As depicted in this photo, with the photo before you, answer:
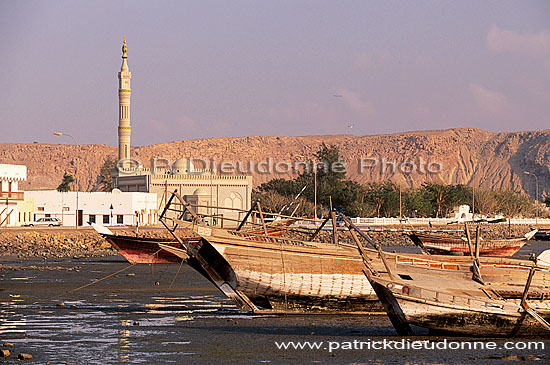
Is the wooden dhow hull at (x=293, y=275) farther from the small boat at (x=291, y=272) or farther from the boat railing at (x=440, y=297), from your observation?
the boat railing at (x=440, y=297)

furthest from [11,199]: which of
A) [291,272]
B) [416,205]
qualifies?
[291,272]

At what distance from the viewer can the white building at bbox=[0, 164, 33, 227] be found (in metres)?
66.7

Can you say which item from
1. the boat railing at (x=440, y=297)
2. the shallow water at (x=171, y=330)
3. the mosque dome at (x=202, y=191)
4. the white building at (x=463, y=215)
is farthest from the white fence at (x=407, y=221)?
the boat railing at (x=440, y=297)

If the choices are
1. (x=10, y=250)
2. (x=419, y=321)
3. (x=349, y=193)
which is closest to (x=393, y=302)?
(x=419, y=321)

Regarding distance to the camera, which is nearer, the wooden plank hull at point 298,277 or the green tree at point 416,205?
the wooden plank hull at point 298,277

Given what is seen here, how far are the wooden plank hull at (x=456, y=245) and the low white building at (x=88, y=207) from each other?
3331 centimetres

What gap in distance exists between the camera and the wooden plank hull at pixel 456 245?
43.4 meters

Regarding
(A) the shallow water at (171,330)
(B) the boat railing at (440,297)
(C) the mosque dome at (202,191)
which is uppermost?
(C) the mosque dome at (202,191)

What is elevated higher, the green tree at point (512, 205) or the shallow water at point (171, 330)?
the green tree at point (512, 205)

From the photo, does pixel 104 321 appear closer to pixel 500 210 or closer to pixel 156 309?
pixel 156 309

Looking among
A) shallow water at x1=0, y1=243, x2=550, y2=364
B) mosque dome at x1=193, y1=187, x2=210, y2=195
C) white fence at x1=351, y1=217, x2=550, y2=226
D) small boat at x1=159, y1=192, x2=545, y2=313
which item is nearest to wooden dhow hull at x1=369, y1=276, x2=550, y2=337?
shallow water at x1=0, y1=243, x2=550, y2=364

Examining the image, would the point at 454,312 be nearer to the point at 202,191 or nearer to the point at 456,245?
the point at 456,245

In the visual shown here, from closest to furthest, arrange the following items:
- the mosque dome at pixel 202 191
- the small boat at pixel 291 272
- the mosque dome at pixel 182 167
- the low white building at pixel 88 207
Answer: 1. the small boat at pixel 291 272
2. the low white building at pixel 88 207
3. the mosque dome at pixel 202 191
4. the mosque dome at pixel 182 167

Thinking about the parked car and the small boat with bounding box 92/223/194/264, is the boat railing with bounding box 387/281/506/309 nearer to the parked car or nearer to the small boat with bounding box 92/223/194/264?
the small boat with bounding box 92/223/194/264
